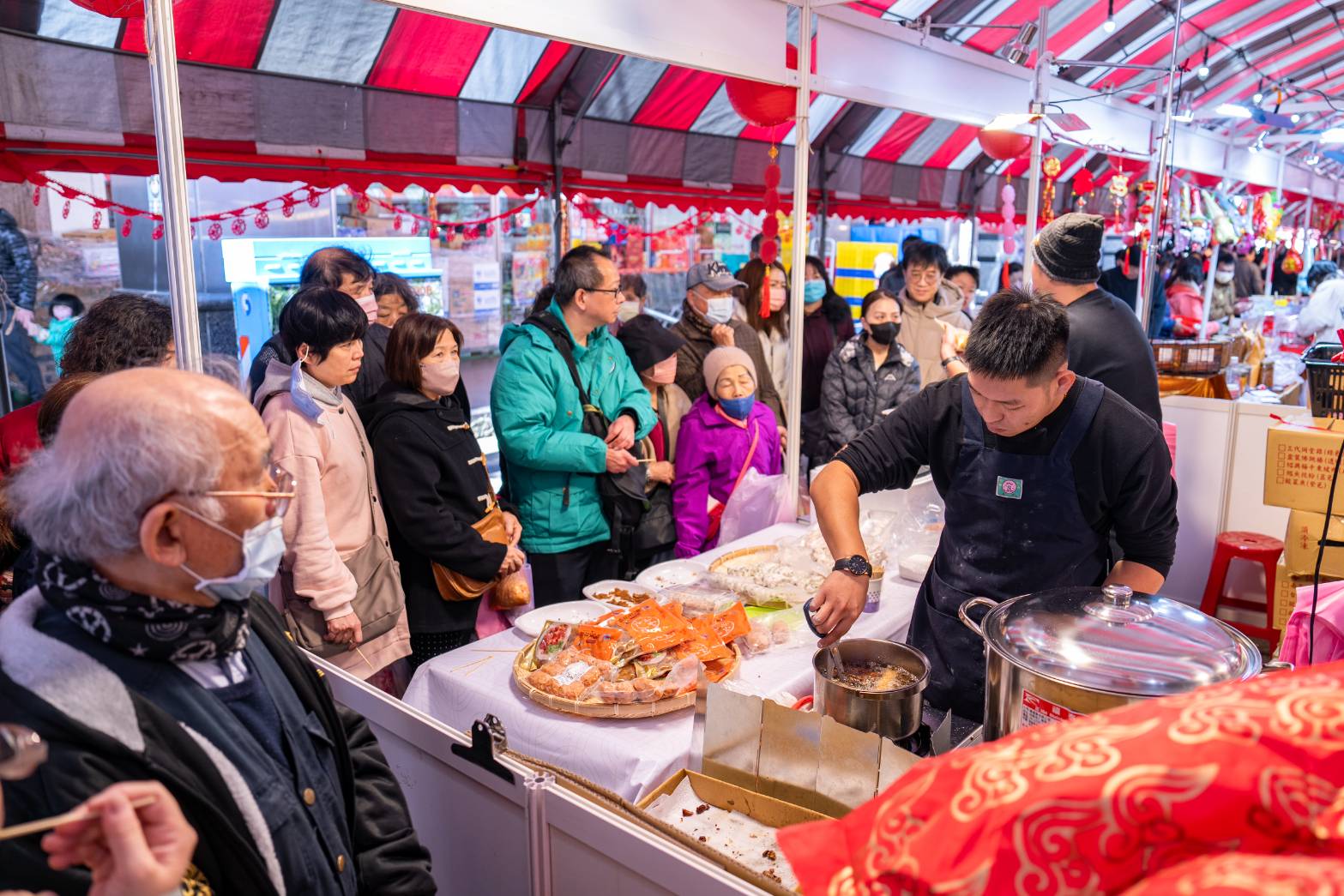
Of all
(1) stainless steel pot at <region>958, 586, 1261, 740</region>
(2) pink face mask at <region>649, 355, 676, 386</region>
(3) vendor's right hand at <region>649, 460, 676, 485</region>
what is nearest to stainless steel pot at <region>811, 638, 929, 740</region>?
(1) stainless steel pot at <region>958, 586, 1261, 740</region>

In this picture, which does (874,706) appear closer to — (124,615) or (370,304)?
(124,615)

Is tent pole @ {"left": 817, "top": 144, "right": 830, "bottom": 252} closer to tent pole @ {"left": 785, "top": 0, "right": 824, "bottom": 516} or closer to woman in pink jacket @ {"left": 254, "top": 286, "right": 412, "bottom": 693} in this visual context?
tent pole @ {"left": 785, "top": 0, "right": 824, "bottom": 516}

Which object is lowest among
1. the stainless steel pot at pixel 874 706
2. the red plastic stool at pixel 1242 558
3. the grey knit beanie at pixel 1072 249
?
the red plastic stool at pixel 1242 558

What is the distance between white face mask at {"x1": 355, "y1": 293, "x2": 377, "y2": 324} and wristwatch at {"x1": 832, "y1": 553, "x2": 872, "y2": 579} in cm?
213

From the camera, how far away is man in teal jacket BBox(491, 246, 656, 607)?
130 inches

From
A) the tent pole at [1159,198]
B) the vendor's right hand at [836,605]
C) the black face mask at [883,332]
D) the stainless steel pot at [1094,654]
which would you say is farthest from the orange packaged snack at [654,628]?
the tent pole at [1159,198]

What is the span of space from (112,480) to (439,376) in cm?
188

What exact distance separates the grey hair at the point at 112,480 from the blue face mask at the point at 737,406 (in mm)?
2893

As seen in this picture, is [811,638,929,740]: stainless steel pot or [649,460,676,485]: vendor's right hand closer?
[811,638,929,740]: stainless steel pot

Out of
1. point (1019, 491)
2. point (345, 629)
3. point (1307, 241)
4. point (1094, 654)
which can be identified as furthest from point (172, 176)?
point (1307, 241)

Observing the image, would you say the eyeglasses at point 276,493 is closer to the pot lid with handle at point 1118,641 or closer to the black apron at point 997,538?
the pot lid with handle at point 1118,641

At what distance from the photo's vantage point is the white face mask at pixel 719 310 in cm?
453

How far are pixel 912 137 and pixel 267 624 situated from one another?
9109 mm

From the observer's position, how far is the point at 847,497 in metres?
2.15
